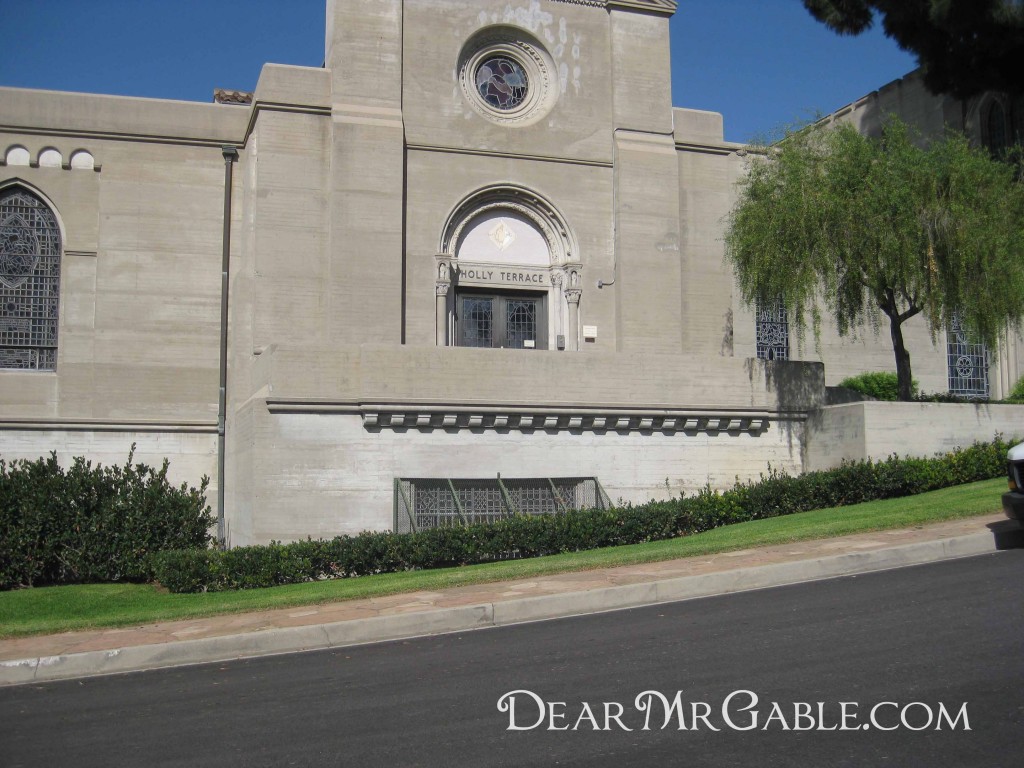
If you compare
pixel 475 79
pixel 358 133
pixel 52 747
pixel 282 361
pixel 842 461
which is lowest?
pixel 52 747

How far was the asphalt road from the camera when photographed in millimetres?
6582

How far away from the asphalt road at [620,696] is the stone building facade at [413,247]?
983cm

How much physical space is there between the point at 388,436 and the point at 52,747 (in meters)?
11.5

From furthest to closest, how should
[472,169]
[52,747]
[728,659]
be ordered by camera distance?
[472,169] < [728,659] < [52,747]

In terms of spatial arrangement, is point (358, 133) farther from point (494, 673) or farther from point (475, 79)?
point (494, 673)

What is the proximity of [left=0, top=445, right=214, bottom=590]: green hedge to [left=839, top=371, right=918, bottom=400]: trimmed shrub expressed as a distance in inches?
647

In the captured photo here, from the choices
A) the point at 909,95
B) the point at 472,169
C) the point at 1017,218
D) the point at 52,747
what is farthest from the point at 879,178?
the point at 52,747

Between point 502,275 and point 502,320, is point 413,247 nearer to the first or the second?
point 502,275

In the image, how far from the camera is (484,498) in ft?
63.2

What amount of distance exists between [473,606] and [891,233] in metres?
11.9

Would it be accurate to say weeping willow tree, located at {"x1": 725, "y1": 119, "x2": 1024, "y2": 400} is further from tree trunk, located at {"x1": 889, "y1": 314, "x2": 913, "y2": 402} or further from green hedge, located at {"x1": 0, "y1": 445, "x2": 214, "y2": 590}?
green hedge, located at {"x1": 0, "y1": 445, "x2": 214, "y2": 590}

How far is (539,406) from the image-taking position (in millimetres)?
19609

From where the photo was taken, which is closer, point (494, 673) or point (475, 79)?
point (494, 673)

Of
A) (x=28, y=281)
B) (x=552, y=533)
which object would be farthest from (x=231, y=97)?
(x=552, y=533)
